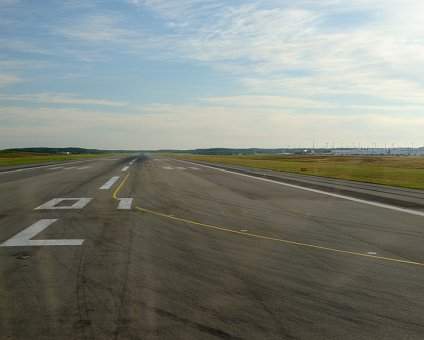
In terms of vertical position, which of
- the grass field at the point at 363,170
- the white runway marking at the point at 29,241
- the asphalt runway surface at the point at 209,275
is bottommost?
the white runway marking at the point at 29,241

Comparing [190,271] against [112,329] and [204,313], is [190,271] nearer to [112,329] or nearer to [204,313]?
[204,313]

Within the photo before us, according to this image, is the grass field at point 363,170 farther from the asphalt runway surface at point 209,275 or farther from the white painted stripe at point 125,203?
the asphalt runway surface at point 209,275

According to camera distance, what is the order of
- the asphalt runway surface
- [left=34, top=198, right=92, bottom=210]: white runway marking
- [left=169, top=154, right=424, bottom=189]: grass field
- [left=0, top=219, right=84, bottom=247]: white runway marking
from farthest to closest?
[left=169, top=154, right=424, bottom=189]: grass field < [left=34, top=198, right=92, bottom=210]: white runway marking < [left=0, top=219, right=84, bottom=247]: white runway marking < the asphalt runway surface

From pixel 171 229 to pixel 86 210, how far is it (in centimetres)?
509

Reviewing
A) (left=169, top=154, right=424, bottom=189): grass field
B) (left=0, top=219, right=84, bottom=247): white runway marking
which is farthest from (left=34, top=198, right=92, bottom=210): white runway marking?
(left=169, top=154, right=424, bottom=189): grass field

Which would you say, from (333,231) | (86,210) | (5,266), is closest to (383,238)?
(333,231)

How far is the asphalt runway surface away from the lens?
515cm

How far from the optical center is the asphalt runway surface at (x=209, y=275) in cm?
515

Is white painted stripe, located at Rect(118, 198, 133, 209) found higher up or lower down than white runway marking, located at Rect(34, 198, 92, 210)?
higher up

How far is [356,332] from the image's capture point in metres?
4.97

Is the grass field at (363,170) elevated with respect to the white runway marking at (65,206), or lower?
elevated

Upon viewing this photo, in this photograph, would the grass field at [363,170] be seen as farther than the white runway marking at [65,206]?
Yes

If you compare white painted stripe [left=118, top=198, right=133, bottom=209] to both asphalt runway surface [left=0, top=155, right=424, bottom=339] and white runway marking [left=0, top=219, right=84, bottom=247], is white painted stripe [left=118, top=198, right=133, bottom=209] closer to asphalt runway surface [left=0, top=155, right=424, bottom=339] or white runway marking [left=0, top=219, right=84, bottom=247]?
asphalt runway surface [left=0, top=155, right=424, bottom=339]

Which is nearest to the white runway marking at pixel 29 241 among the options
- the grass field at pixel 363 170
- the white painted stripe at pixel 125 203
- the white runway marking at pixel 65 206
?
the white runway marking at pixel 65 206
